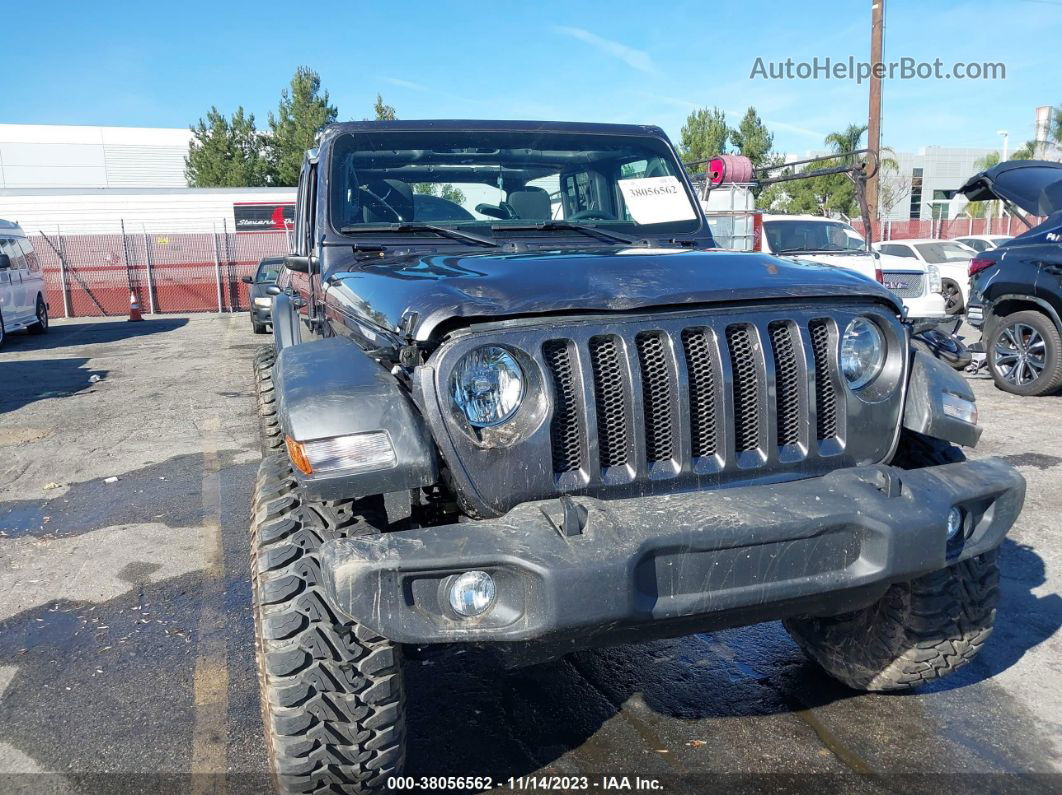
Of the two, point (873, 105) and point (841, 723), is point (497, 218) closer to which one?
point (841, 723)

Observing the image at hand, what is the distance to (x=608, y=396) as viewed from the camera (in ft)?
7.69

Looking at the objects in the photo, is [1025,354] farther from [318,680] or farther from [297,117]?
[297,117]

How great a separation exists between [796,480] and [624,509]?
24.4 inches

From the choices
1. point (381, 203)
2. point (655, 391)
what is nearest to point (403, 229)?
point (381, 203)

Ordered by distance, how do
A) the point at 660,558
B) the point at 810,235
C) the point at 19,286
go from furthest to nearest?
1. the point at 19,286
2. the point at 810,235
3. the point at 660,558

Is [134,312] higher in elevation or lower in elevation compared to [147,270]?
lower

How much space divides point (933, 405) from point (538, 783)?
5.46ft

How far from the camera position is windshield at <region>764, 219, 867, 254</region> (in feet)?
42.5

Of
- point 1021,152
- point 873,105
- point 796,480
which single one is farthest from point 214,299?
point 1021,152

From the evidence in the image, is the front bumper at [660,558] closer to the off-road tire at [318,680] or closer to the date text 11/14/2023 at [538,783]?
the off-road tire at [318,680]

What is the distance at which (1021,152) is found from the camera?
39.9 meters

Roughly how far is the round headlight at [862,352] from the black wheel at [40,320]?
1761 cm

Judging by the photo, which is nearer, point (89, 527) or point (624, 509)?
point (624, 509)

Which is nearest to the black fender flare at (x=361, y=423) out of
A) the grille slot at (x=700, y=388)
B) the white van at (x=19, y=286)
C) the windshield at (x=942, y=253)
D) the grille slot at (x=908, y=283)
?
the grille slot at (x=700, y=388)
